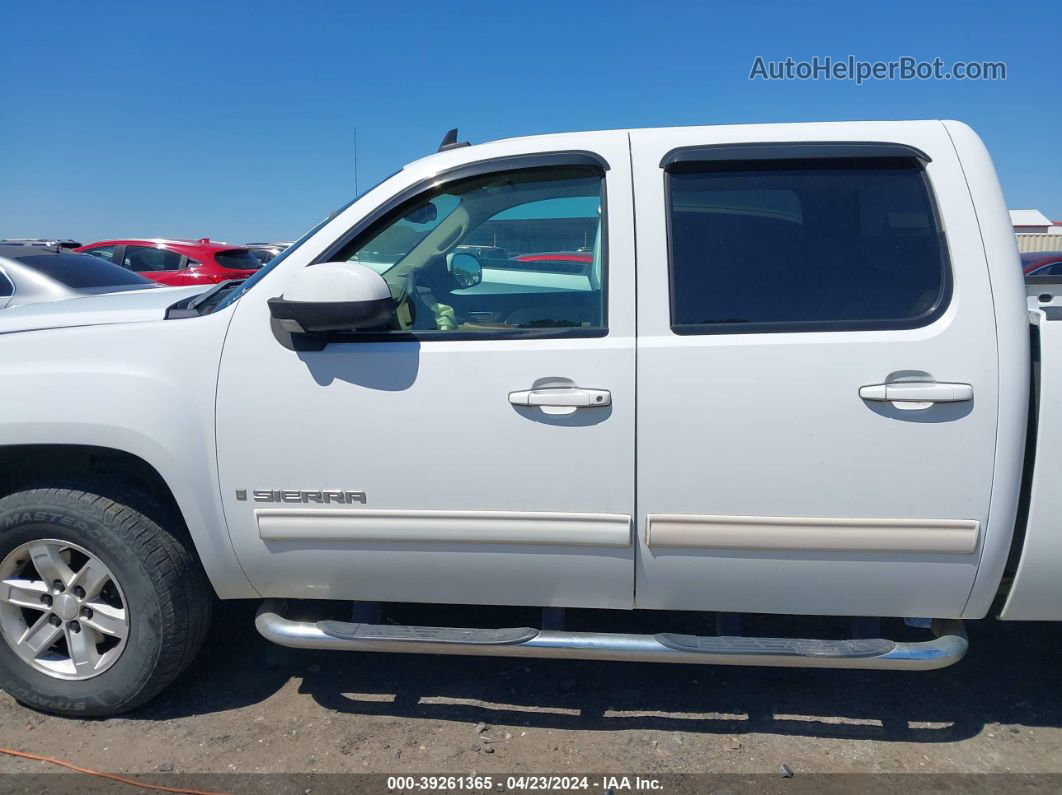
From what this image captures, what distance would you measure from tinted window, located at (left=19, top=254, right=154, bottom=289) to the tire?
4.93m

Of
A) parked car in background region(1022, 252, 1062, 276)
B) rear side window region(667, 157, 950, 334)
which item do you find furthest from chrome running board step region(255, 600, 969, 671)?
parked car in background region(1022, 252, 1062, 276)

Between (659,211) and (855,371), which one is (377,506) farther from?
(855,371)

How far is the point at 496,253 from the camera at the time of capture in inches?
110

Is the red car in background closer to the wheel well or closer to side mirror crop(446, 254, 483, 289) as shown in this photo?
the wheel well

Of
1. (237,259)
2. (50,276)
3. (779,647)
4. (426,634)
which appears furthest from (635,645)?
(237,259)

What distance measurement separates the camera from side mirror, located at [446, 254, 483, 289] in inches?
108

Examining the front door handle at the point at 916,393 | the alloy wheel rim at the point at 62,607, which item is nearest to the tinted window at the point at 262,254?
the alloy wheel rim at the point at 62,607

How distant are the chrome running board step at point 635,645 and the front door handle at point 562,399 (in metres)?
0.76

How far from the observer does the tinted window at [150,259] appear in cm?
1201

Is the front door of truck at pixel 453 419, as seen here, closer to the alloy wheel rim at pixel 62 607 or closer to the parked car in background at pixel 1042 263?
the alloy wheel rim at pixel 62 607

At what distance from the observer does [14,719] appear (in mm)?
2855

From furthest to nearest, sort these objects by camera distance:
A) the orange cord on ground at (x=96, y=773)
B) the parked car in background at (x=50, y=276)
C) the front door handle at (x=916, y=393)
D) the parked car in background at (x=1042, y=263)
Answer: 1. the parked car in background at (x=1042, y=263)
2. the parked car in background at (x=50, y=276)
3. the orange cord on ground at (x=96, y=773)
4. the front door handle at (x=916, y=393)

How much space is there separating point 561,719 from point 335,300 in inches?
66.6

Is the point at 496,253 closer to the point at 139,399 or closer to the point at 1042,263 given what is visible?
the point at 139,399
